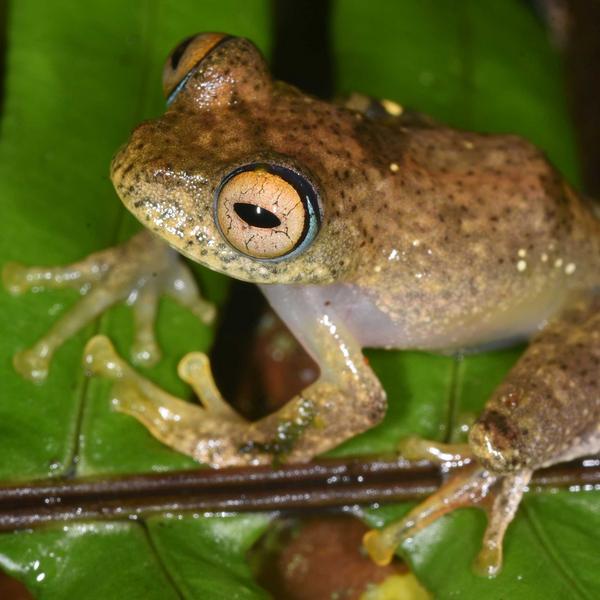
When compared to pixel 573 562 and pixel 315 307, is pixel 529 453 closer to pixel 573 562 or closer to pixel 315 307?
pixel 573 562

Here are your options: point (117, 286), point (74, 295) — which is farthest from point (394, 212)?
point (74, 295)

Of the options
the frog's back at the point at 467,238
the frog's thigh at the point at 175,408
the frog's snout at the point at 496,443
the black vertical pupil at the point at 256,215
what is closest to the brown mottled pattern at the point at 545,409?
the frog's snout at the point at 496,443

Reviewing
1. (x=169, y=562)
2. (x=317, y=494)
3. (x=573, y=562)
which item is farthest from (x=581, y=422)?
(x=169, y=562)

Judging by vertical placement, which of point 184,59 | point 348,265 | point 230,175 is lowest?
point 348,265

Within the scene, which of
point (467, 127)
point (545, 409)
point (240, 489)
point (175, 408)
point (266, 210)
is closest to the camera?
point (266, 210)

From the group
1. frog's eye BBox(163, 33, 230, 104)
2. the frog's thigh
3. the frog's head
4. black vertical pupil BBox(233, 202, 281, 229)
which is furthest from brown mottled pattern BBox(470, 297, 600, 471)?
frog's eye BBox(163, 33, 230, 104)

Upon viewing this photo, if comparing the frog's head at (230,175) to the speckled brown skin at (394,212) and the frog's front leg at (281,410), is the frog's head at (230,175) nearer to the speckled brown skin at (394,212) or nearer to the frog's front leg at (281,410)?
the speckled brown skin at (394,212)

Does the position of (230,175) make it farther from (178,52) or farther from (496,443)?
(496,443)

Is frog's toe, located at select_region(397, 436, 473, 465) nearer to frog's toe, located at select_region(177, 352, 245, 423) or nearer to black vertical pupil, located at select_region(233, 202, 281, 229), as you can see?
frog's toe, located at select_region(177, 352, 245, 423)
